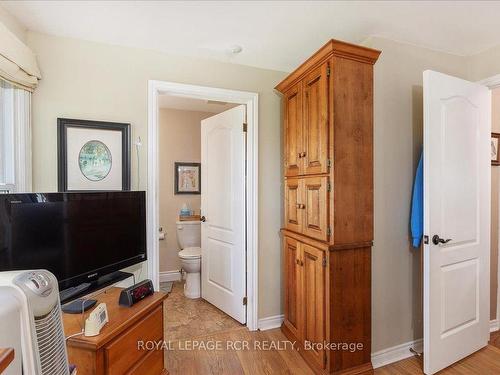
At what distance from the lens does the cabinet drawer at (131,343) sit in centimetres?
129

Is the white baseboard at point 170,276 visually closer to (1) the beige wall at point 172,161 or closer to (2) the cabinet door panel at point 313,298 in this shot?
(1) the beige wall at point 172,161

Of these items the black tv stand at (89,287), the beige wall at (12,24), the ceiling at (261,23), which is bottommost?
the black tv stand at (89,287)

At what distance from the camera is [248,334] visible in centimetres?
234

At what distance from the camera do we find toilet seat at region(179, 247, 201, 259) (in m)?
3.05

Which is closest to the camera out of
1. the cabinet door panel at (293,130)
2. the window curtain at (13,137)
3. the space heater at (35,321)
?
the space heater at (35,321)

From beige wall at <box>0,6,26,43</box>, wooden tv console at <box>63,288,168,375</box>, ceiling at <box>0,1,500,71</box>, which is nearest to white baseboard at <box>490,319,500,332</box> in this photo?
ceiling at <box>0,1,500,71</box>

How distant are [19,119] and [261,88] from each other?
177 centimetres

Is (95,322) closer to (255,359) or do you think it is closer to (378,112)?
(255,359)

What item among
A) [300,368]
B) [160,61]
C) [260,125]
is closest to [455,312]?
[300,368]

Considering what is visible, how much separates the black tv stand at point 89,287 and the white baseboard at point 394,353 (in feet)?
6.05

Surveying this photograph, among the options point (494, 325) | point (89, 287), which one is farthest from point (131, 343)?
point (494, 325)

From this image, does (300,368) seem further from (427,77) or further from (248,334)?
(427,77)

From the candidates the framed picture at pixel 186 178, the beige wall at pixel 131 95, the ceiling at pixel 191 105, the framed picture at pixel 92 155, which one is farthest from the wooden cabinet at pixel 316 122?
the framed picture at pixel 186 178

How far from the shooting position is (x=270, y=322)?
95.9 inches
